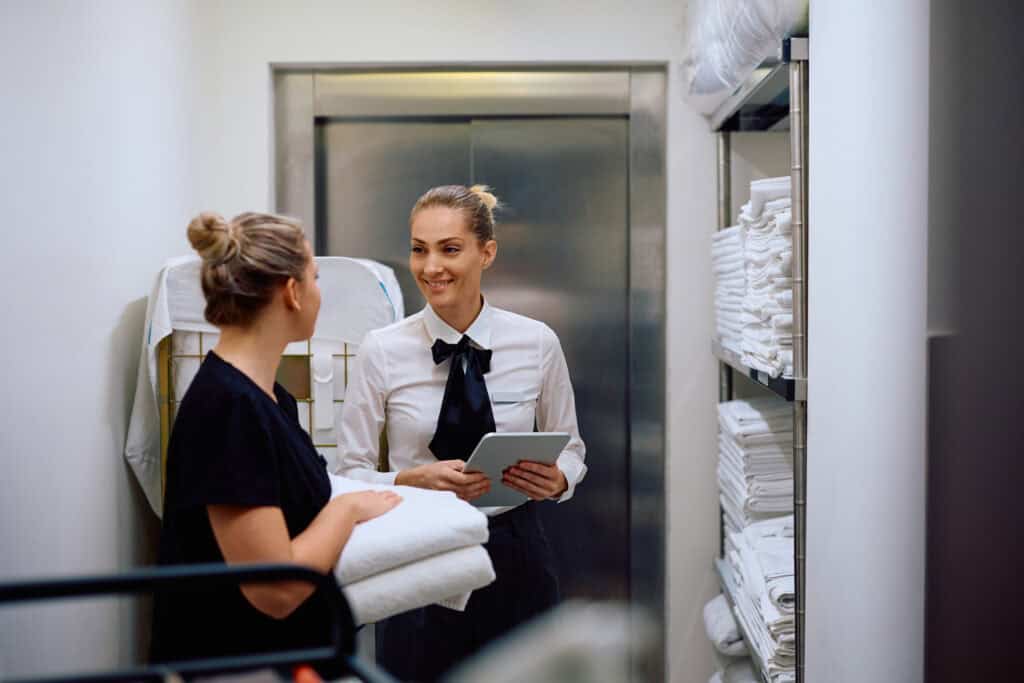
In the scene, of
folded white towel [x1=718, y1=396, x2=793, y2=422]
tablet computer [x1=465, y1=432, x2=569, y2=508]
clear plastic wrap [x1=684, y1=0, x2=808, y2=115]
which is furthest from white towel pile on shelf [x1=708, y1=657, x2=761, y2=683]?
clear plastic wrap [x1=684, y1=0, x2=808, y2=115]

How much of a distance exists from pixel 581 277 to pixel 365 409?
47.8 inches

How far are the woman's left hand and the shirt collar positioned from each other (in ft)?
1.01

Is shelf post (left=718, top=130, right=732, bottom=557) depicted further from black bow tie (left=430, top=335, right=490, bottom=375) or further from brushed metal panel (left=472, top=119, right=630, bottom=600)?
black bow tie (left=430, top=335, right=490, bottom=375)

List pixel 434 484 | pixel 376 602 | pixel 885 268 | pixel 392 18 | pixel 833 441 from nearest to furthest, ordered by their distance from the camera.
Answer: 1. pixel 376 602
2. pixel 885 268
3. pixel 833 441
4. pixel 434 484
5. pixel 392 18

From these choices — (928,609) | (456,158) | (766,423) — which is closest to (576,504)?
(766,423)

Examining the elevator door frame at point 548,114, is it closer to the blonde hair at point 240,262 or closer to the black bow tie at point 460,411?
the black bow tie at point 460,411

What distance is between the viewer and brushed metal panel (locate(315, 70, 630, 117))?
122 inches

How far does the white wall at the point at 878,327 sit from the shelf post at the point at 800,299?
8.6 inches

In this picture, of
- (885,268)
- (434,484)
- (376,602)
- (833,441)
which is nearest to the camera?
(376,602)

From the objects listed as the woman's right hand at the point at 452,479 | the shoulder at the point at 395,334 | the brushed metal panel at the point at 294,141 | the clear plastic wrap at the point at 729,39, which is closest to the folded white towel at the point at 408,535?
the woman's right hand at the point at 452,479

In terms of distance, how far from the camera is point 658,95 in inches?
121

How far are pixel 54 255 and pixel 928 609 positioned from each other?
5.95 ft

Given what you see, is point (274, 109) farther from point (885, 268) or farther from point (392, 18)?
point (885, 268)

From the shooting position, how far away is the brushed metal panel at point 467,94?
10.2 ft
